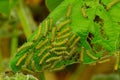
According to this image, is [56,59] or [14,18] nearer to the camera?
[56,59]

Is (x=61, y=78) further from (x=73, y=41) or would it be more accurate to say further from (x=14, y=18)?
(x=73, y=41)

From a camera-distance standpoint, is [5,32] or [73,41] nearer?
[73,41]

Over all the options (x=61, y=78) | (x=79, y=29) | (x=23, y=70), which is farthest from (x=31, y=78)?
(x=61, y=78)

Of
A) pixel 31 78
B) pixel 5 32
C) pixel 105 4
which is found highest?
pixel 5 32

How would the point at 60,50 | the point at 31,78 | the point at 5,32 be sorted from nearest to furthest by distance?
the point at 31,78, the point at 60,50, the point at 5,32

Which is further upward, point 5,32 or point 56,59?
point 5,32

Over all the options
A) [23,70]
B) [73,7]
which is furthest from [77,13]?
[23,70]

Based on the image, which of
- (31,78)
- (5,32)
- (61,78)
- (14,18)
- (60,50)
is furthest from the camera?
(61,78)

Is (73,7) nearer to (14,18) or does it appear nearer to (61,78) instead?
(14,18)

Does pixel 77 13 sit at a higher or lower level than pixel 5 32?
lower
